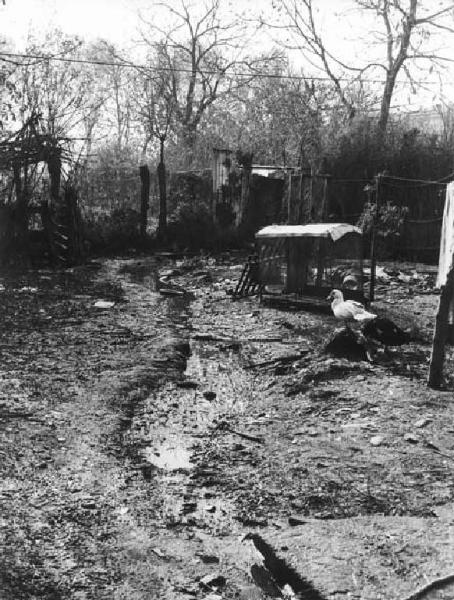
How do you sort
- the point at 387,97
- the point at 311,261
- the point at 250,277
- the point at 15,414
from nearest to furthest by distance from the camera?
the point at 15,414, the point at 311,261, the point at 250,277, the point at 387,97

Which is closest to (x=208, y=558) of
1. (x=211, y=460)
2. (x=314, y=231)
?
(x=211, y=460)

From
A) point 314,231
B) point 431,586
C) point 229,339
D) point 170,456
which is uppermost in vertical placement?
point 314,231

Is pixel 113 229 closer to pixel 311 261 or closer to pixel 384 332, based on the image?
pixel 311 261

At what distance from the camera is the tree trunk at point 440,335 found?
6.68m

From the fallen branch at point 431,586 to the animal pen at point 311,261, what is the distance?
7367mm

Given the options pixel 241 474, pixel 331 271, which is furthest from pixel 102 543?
pixel 331 271

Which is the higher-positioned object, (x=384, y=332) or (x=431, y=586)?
(x=384, y=332)

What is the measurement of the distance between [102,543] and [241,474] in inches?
54.8

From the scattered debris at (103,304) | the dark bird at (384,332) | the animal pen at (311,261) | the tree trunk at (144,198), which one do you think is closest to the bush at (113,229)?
the tree trunk at (144,198)

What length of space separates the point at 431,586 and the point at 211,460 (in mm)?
2306

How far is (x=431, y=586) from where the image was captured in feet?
11.4

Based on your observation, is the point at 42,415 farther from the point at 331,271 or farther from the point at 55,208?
the point at 55,208

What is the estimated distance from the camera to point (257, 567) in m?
3.89

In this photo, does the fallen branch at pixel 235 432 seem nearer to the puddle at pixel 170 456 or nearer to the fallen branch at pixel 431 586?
the puddle at pixel 170 456
